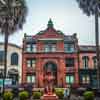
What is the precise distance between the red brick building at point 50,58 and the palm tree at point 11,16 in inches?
740

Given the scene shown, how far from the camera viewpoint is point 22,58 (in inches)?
2432

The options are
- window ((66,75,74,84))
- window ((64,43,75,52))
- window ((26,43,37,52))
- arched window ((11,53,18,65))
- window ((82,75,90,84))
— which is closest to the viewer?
window ((66,75,74,84))

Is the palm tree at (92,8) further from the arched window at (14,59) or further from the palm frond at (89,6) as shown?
the arched window at (14,59)

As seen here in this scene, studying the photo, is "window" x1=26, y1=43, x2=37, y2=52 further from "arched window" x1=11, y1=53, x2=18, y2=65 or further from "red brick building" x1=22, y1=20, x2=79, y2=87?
"arched window" x1=11, y1=53, x2=18, y2=65

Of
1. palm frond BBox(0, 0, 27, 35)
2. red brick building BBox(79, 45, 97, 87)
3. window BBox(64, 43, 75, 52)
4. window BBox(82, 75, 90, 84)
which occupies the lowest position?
window BBox(82, 75, 90, 84)

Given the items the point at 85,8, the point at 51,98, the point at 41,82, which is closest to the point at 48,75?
the point at 51,98

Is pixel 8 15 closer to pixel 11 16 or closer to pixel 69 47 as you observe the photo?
pixel 11 16

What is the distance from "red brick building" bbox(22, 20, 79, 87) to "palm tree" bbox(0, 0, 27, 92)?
1880 cm

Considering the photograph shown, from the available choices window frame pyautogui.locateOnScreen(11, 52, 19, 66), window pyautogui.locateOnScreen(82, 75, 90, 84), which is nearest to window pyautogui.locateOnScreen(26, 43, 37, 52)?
window frame pyautogui.locateOnScreen(11, 52, 19, 66)

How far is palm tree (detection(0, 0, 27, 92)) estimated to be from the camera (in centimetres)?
4253

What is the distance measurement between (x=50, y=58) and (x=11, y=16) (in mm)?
21214

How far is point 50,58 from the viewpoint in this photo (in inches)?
2466

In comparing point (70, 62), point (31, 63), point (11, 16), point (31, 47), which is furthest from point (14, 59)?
point (11, 16)

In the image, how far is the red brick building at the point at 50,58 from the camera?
6159 centimetres
